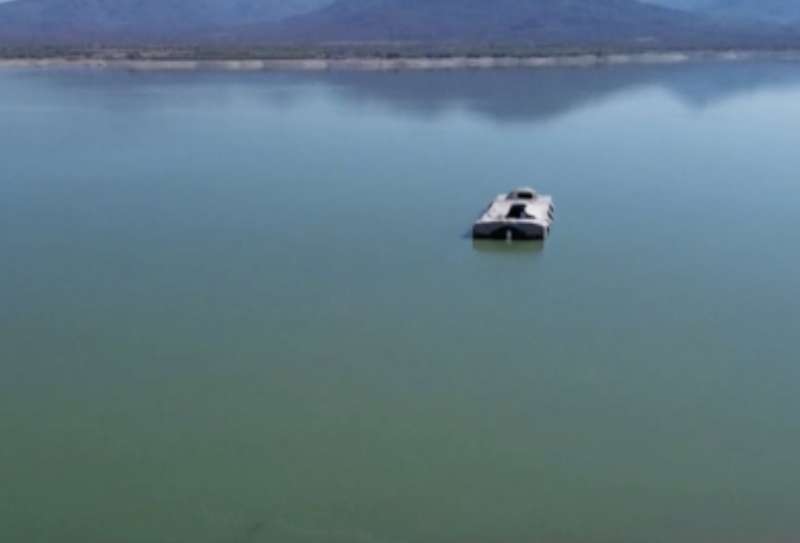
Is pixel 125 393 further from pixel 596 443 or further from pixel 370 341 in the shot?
pixel 596 443

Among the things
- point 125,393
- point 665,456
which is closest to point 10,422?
point 125,393

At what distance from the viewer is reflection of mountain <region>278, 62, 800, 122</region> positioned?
2322 centimetres

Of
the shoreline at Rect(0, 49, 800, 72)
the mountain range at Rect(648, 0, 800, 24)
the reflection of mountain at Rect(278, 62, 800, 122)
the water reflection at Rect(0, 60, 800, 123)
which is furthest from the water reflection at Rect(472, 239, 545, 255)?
the mountain range at Rect(648, 0, 800, 24)

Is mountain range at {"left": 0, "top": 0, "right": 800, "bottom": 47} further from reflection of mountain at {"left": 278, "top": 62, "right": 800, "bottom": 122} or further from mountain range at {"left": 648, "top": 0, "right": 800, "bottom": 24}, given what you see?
reflection of mountain at {"left": 278, "top": 62, "right": 800, "bottom": 122}

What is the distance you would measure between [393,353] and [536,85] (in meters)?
23.2

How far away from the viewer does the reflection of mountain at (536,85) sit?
76.2ft

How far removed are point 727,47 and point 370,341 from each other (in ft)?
160

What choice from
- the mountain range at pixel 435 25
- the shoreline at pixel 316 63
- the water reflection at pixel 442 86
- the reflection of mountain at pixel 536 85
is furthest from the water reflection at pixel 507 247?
the mountain range at pixel 435 25

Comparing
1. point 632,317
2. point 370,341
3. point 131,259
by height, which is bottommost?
point 370,341

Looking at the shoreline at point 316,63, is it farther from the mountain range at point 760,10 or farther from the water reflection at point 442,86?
the mountain range at point 760,10

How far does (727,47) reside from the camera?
5109 centimetres

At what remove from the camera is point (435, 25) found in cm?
7475

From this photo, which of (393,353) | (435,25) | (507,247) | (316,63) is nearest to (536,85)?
(316,63)

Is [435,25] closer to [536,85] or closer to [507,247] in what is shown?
[536,85]
